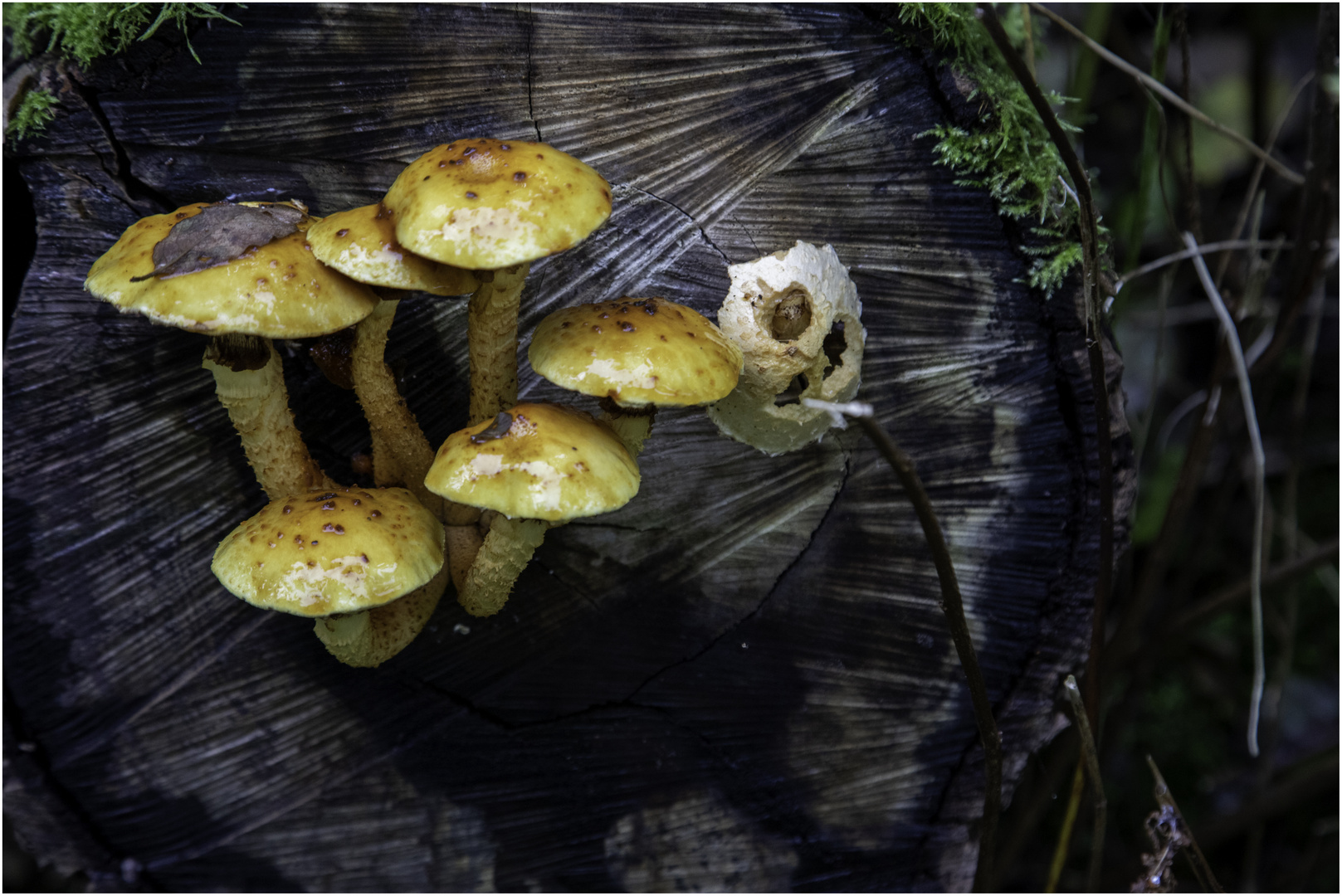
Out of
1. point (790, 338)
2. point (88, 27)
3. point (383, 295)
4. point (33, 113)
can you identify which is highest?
point (88, 27)

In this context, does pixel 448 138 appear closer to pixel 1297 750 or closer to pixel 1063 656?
pixel 1063 656

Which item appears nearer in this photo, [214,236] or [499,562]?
[214,236]

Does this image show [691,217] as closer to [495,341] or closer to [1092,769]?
[495,341]

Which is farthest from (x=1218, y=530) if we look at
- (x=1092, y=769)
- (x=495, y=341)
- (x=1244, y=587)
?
(x=495, y=341)

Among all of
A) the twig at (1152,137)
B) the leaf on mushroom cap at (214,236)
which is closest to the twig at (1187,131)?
the twig at (1152,137)

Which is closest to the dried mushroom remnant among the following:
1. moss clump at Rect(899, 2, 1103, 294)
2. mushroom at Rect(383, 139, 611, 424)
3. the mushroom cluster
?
the mushroom cluster

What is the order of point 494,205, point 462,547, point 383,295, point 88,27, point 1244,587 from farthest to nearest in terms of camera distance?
point 1244,587
point 462,547
point 88,27
point 383,295
point 494,205

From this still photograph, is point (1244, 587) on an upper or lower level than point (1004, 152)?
lower

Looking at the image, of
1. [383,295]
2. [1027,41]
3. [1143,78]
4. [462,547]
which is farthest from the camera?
[1027,41]
